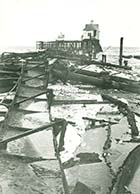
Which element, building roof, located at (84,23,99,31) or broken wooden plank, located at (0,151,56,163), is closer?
broken wooden plank, located at (0,151,56,163)

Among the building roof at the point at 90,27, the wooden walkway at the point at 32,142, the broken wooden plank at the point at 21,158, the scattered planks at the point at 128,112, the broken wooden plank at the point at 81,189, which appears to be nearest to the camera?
the broken wooden plank at the point at 81,189

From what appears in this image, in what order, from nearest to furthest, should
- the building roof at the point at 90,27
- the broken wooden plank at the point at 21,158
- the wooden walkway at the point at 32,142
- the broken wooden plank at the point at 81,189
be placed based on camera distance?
the broken wooden plank at the point at 81,189, the wooden walkway at the point at 32,142, the broken wooden plank at the point at 21,158, the building roof at the point at 90,27

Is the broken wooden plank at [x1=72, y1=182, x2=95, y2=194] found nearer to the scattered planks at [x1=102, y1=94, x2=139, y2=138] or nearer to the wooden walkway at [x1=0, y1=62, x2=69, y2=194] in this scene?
the wooden walkway at [x1=0, y1=62, x2=69, y2=194]

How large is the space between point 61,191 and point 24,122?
11.4 ft

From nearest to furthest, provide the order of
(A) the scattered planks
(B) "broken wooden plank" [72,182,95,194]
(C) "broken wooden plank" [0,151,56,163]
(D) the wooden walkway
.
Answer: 1. (B) "broken wooden plank" [72,182,95,194]
2. (D) the wooden walkway
3. (C) "broken wooden plank" [0,151,56,163]
4. (A) the scattered planks

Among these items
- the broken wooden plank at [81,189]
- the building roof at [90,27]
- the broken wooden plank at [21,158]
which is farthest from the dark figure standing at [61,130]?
the building roof at [90,27]

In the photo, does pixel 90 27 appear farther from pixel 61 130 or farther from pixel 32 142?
pixel 61 130

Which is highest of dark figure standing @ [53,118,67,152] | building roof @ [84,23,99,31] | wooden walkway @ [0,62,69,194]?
building roof @ [84,23,99,31]

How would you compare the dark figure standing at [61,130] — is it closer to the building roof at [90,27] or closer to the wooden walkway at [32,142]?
the wooden walkway at [32,142]

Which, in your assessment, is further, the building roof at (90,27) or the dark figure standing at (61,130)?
the building roof at (90,27)

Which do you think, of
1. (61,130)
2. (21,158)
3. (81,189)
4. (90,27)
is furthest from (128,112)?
(90,27)

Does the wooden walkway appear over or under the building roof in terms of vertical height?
under

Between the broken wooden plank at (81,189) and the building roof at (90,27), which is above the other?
the building roof at (90,27)

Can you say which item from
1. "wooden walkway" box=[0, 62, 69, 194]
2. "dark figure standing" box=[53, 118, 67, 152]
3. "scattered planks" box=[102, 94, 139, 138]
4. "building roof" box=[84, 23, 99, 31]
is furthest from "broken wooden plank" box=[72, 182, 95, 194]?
"building roof" box=[84, 23, 99, 31]
